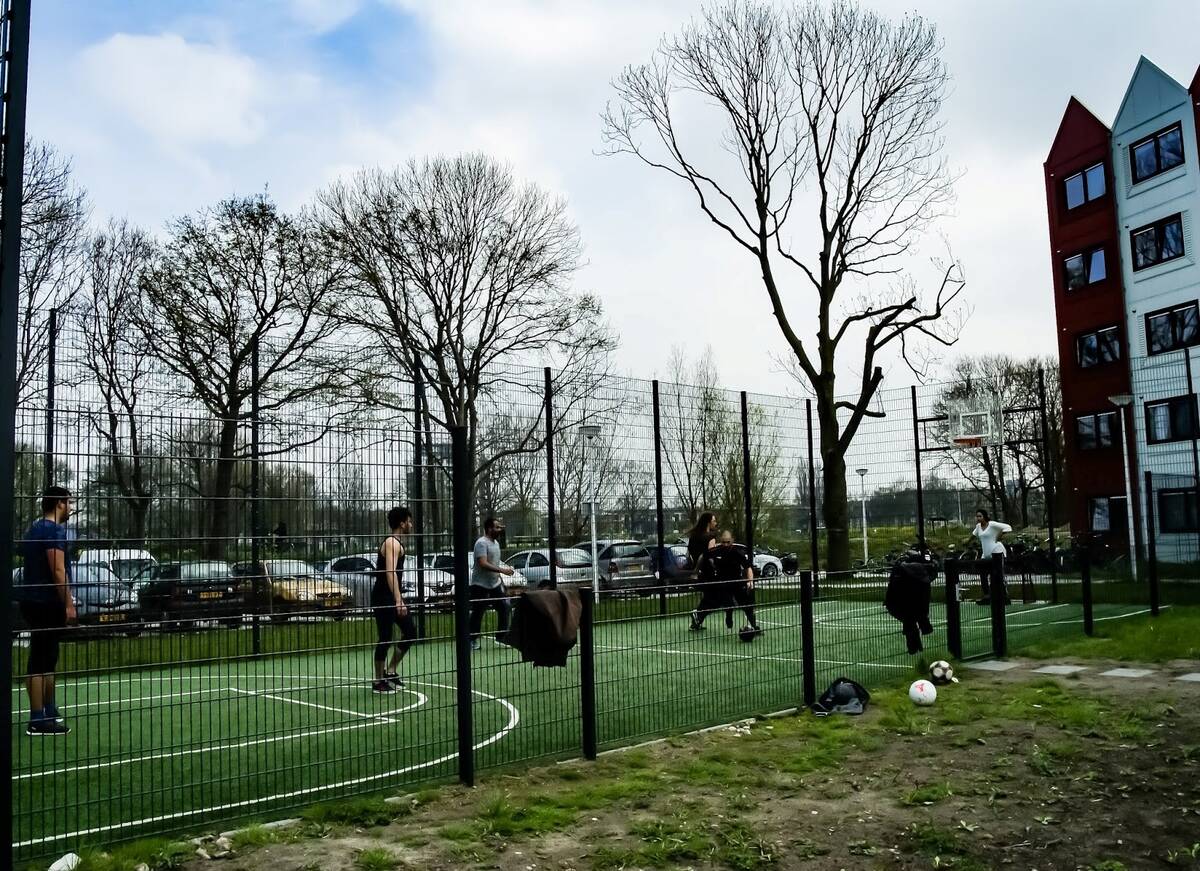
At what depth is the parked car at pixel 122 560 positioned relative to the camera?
16.5 feet

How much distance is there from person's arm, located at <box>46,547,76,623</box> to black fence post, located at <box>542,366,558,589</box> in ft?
30.8

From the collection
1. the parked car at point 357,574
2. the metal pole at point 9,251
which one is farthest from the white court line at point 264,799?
the metal pole at point 9,251

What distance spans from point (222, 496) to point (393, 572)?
1.09 metres

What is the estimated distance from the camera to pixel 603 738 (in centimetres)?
733

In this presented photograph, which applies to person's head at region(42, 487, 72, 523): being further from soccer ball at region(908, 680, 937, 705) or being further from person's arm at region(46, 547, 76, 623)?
soccer ball at region(908, 680, 937, 705)

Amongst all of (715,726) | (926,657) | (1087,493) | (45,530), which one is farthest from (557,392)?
(1087,493)

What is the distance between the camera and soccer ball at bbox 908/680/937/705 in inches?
330

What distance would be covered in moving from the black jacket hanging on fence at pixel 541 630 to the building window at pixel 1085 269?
3073cm

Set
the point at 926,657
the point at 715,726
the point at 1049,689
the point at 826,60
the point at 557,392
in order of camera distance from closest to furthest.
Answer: the point at 715,726
the point at 1049,689
the point at 926,657
the point at 557,392
the point at 826,60

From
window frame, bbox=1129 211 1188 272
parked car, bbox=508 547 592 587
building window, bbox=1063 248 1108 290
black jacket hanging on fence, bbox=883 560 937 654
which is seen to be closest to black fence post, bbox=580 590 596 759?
black jacket hanging on fence, bbox=883 560 937 654

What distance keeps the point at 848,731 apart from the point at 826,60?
2144 centimetres

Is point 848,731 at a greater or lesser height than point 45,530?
lesser

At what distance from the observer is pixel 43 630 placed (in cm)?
471

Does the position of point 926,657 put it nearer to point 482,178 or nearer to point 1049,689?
point 1049,689
